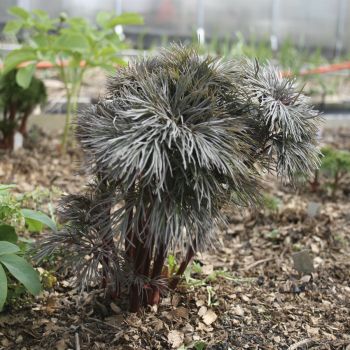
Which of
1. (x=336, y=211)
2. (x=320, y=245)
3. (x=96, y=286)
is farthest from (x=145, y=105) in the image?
(x=336, y=211)

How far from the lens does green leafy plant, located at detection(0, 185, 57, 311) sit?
1972mm

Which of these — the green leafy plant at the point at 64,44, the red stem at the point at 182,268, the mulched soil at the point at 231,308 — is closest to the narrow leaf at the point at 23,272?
the mulched soil at the point at 231,308

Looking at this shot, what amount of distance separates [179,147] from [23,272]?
2.22 ft

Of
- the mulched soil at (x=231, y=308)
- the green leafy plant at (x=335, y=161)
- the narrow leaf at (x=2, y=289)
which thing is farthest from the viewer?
the green leafy plant at (x=335, y=161)

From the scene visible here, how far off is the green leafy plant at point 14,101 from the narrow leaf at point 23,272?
1.99 metres

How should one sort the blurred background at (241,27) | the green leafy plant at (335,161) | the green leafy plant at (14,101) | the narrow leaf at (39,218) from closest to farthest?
the narrow leaf at (39,218)
the green leafy plant at (335,161)
the green leafy plant at (14,101)
the blurred background at (241,27)

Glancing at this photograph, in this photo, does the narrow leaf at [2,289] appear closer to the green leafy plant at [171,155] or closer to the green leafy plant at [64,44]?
the green leafy plant at [171,155]

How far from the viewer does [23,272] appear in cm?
199

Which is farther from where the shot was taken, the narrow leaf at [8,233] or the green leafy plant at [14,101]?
the green leafy plant at [14,101]

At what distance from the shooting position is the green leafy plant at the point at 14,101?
3.82 m

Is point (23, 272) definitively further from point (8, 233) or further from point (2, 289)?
point (8, 233)

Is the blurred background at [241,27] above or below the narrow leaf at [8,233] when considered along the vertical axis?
above

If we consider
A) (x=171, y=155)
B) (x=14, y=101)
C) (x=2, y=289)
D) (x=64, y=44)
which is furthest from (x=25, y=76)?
(x=171, y=155)

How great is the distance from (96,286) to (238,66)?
0.95 meters
